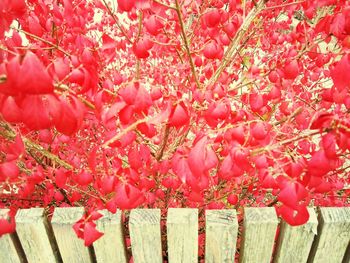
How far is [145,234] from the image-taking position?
141 cm

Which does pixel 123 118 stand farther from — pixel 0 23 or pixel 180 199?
pixel 180 199

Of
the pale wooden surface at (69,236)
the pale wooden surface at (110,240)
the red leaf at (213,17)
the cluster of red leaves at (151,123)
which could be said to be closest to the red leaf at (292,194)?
the cluster of red leaves at (151,123)

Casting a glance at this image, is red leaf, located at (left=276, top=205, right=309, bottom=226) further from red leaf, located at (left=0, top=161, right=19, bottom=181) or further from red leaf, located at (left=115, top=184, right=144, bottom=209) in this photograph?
red leaf, located at (left=0, top=161, right=19, bottom=181)

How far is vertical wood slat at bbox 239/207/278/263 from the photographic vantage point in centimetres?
136

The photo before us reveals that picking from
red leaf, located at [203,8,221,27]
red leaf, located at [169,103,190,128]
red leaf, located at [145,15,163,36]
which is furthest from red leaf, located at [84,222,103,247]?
red leaf, located at [203,8,221,27]

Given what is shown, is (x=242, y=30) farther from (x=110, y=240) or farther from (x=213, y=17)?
(x=110, y=240)

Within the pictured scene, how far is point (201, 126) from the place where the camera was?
2.74 meters

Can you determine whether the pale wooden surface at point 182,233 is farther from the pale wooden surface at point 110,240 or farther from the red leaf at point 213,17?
the red leaf at point 213,17

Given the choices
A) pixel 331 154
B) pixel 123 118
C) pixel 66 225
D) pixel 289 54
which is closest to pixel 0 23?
pixel 123 118

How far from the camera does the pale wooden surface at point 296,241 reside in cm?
140

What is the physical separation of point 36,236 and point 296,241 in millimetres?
1091

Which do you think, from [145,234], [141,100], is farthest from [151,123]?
[145,234]

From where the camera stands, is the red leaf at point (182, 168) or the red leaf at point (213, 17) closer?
the red leaf at point (182, 168)

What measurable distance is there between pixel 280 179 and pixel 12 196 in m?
2.11
